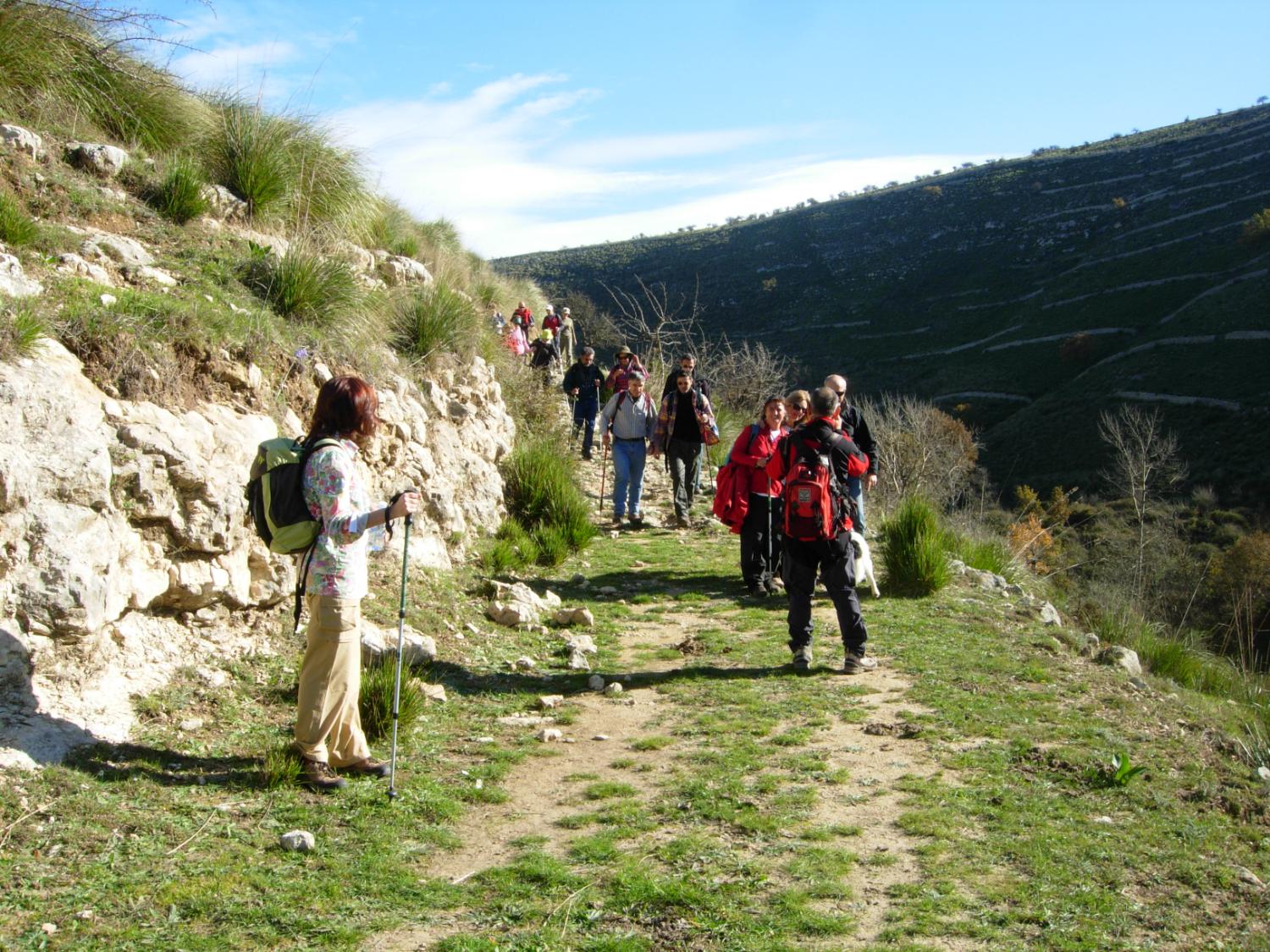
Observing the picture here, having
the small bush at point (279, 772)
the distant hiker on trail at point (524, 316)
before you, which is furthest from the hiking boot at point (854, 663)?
the distant hiker on trail at point (524, 316)

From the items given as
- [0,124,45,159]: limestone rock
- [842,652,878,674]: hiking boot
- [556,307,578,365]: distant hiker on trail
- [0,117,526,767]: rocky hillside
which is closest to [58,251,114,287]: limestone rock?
[0,117,526,767]: rocky hillside

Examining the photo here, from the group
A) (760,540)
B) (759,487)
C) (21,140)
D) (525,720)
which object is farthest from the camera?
(760,540)

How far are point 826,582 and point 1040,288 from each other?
62187 mm

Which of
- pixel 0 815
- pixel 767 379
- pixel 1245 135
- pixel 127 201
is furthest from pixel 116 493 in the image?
pixel 1245 135

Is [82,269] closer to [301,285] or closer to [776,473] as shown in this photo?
[301,285]

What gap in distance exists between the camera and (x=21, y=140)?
23.6ft

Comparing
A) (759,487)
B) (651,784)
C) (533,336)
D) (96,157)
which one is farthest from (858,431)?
(533,336)

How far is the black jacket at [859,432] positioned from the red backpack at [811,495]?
69.8 inches

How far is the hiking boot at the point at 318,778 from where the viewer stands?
4285 mm

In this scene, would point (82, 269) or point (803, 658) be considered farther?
point (803, 658)

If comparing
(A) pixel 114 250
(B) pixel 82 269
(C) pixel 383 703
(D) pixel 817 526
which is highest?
(A) pixel 114 250

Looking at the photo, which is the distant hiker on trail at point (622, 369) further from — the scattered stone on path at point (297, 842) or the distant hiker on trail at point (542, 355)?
the scattered stone on path at point (297, 842)

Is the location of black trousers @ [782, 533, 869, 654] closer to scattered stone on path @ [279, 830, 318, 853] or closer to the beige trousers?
the beige trousers

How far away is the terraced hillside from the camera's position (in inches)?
1796
